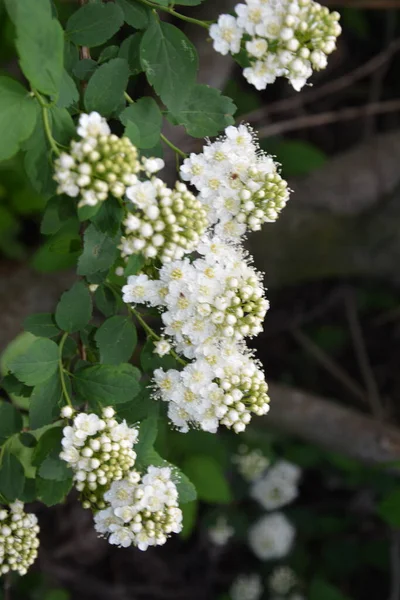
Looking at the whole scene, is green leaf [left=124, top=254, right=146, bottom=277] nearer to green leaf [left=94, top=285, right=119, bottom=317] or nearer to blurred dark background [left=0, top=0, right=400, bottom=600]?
green leaf [left=94, top=285, right=119, bottom=317]

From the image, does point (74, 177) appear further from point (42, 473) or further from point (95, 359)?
point (42, 473)

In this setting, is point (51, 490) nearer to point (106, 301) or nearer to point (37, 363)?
point (37, 363)

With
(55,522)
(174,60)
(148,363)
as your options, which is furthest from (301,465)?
(174,60)

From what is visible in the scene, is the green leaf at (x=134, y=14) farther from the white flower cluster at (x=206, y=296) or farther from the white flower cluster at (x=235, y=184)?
the white flower cluster at (x=206, y=296)

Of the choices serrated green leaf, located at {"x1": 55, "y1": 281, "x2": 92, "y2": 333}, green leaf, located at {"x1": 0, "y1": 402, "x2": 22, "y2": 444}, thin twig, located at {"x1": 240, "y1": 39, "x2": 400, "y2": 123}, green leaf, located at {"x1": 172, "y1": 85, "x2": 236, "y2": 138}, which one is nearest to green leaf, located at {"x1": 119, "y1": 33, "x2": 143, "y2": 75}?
green leaf, located at {"x1": 172, "y1": 85, "x2": 236, "y2": 138}

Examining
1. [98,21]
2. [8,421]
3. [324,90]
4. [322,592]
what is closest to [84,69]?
[98,21]

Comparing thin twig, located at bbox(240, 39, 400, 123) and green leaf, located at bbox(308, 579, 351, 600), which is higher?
thin twig, located at bbox(240, 39, 400, 123)

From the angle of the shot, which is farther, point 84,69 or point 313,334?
point 313,334
